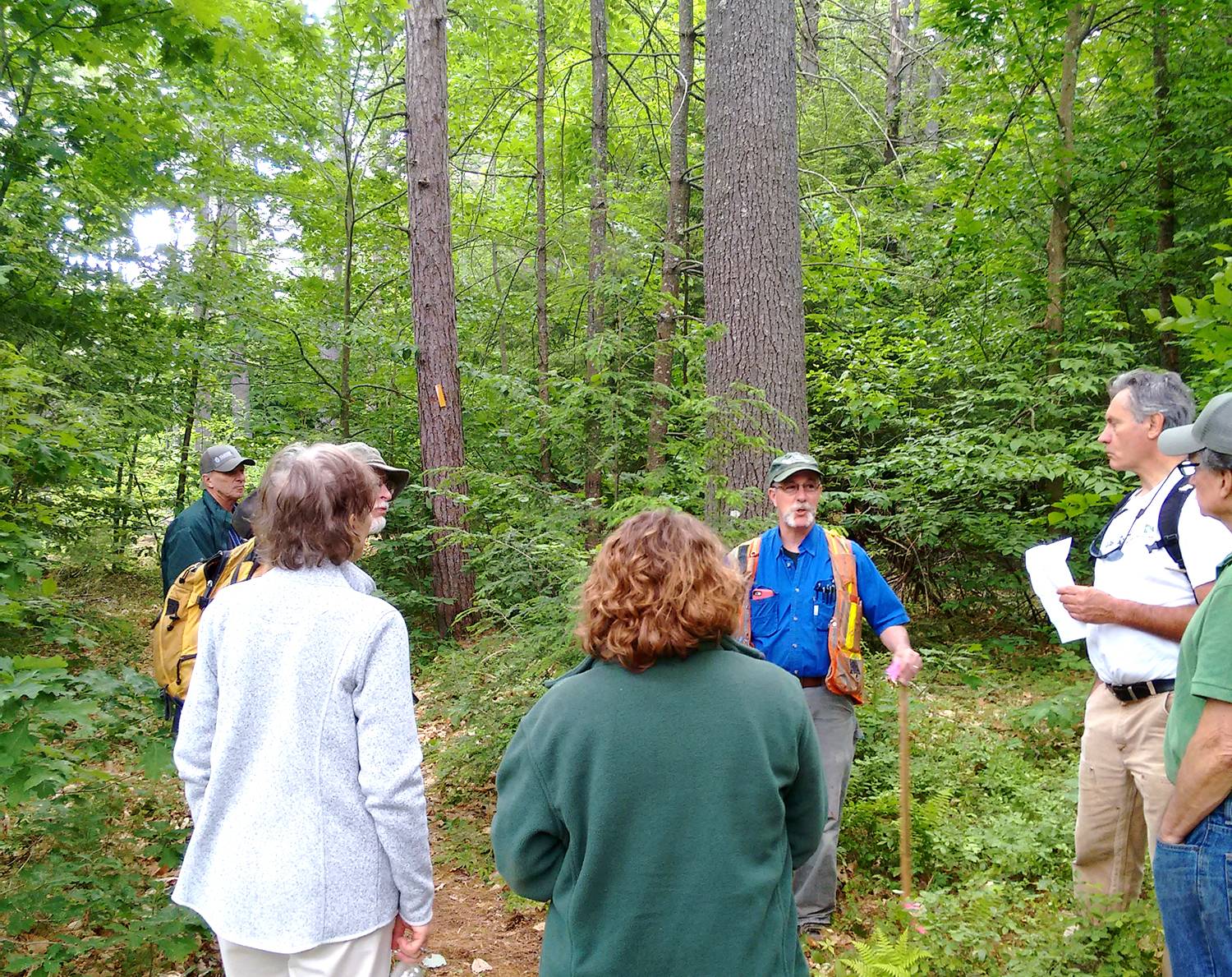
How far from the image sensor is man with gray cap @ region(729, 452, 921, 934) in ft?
11.7

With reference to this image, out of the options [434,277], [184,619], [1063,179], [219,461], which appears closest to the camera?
[184,619]

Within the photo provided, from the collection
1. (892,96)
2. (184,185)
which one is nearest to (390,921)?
(184,185)

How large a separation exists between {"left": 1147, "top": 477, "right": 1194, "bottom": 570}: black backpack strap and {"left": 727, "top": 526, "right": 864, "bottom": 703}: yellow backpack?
1150 mm

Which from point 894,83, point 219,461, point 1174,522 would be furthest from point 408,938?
point 894,83

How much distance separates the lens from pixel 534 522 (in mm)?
5805

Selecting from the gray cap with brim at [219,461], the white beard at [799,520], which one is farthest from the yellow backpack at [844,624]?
the gray cap with brim at [219,461]

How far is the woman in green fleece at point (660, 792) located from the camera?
1.69 m

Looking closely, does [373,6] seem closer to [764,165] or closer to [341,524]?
[764,165]

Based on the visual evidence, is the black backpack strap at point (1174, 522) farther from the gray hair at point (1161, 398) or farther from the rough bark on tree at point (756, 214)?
the rough bark on tree at point (756, 214)

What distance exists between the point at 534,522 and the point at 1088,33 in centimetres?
773

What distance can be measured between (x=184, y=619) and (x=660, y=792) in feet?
8.38

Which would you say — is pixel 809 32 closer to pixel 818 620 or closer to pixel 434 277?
pixel 434 277

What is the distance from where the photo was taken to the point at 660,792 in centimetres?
169

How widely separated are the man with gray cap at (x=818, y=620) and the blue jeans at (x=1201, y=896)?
1.41 m
